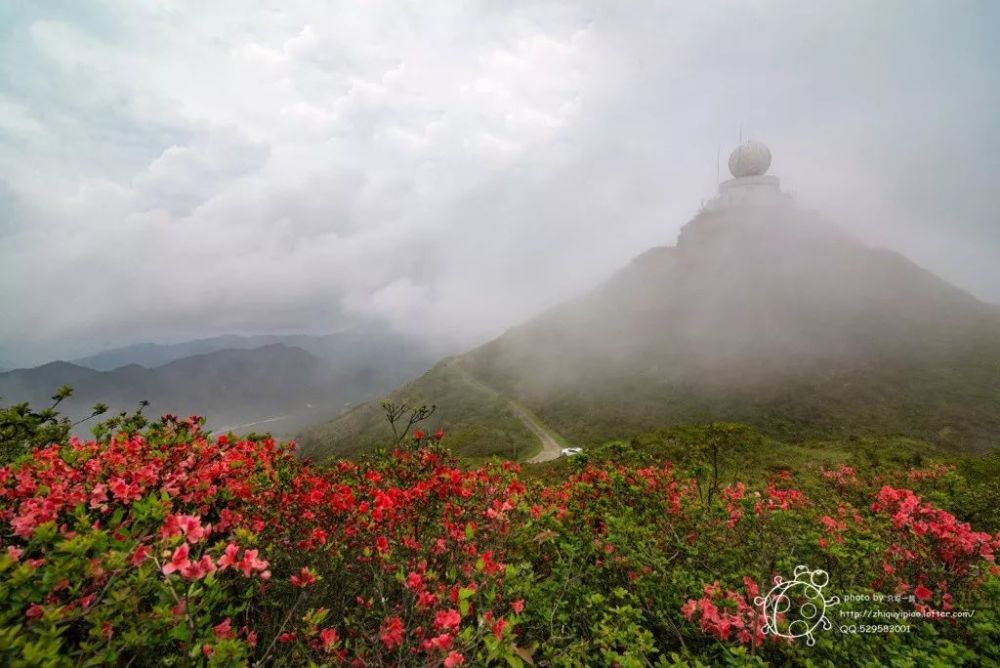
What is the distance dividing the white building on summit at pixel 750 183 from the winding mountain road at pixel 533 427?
81336mm

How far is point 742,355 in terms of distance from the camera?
81750mm

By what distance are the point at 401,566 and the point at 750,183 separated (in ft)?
430

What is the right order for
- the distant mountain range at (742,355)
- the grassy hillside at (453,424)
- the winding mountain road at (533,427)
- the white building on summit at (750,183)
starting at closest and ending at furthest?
the winding mountain road at (533,427) < the distant mountain range at (742,355) < the grassy hillside at (453,424) < the white building on summit at (750,183)

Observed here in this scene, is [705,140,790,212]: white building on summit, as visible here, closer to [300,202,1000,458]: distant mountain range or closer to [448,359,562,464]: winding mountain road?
[300,202,1000,458]: distant mountain range

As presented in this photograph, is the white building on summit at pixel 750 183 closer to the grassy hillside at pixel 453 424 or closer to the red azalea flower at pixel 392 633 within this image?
the grassy hillside at pixel 453 424

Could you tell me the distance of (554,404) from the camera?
78.7 meters

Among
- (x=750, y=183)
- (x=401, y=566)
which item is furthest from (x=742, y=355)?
(x=401, y=566)

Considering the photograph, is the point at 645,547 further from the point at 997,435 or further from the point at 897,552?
the point at 997,435

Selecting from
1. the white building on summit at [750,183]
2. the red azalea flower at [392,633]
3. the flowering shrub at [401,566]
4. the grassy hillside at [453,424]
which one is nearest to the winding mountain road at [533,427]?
the grassy hillside at [453,424]

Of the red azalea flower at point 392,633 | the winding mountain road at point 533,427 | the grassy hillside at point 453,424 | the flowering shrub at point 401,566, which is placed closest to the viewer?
the flowering shrub at point 401,566

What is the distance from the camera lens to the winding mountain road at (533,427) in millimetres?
52750

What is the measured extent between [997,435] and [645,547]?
65021 mm

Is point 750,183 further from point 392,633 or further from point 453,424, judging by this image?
point 392,633

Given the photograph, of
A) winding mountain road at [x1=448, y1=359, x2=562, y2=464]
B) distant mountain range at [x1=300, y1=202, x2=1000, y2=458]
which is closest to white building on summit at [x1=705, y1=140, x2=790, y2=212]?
distant mountain range at [x1=300, y1=202, x2=1000, y2=458]
